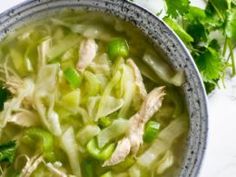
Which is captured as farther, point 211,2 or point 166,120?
point 211,2

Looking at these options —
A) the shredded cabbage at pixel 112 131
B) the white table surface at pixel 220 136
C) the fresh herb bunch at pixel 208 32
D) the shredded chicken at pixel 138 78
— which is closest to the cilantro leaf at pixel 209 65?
the fresh herb bunch at pixel 208 32

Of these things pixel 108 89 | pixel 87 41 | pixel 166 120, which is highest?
pixel 87 41

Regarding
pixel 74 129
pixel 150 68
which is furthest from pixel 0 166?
pixel 150 68

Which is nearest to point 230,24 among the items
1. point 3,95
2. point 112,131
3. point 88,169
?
point 112,131

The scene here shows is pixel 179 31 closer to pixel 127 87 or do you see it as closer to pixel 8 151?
pixel 127 87

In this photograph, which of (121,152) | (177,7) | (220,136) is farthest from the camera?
(220,136)

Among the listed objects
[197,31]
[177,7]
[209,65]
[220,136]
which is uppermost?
[177,7]

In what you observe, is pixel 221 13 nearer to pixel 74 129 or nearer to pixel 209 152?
pixel 209 152

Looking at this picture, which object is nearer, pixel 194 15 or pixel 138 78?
pixel 138 78
